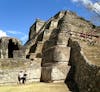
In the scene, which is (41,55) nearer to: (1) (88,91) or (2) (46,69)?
(2) (46,69)

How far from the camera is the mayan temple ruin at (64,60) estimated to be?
876 inches

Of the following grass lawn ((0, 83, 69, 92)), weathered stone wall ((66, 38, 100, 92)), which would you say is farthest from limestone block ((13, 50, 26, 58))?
grass lawn ((0, 83, 69, 92))

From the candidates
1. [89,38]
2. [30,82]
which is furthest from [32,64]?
[89,38]

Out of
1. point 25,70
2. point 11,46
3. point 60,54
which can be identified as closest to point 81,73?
point 60,54

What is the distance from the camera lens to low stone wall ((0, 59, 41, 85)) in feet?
82.4

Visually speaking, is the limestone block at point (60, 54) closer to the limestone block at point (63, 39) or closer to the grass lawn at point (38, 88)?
the limestone block at point (63, 39)

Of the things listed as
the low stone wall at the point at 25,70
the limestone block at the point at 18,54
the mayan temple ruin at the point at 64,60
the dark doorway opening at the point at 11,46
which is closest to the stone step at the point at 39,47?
the mayan temple ruin at the point at 64,60

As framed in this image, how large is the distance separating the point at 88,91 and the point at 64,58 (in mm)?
6294

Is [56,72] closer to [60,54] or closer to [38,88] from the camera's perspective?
[60,54]

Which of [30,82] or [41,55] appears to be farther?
[41,55]

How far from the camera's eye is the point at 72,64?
25828mm

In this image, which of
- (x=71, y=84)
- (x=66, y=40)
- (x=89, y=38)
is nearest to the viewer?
(x=71, y=84)

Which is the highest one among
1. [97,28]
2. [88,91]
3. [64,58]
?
[97,28]

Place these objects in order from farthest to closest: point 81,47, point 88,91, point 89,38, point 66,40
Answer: point 89,38
point 66,40
point 81,47
point 88,91
